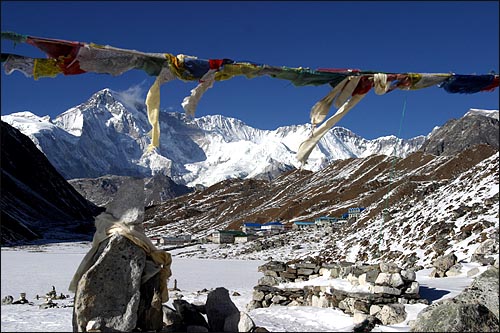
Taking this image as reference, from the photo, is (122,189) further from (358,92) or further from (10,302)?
(10,302)

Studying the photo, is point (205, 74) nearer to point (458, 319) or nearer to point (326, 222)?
point (458, 319)

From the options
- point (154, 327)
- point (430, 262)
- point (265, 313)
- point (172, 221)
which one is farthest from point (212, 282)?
point (172, 221)

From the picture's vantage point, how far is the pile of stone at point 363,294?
13.4 meters

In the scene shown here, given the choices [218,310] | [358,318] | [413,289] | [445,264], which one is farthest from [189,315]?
[445,264]

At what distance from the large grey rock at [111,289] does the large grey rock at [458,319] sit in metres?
5.80

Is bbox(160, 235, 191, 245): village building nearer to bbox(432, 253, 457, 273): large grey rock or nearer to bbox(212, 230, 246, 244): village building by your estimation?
bbox(212, 230, 246, 244): village building

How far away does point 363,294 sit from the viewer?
1459 cm

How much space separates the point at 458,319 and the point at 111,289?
21.9ft

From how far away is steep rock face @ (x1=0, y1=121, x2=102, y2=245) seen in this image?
11962cm

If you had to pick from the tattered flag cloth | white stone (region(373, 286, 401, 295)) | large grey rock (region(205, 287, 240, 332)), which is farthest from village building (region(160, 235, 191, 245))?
the tattered flag cloth

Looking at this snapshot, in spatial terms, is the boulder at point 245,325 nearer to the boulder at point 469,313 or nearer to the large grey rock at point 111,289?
the large grey rock at point 111,289

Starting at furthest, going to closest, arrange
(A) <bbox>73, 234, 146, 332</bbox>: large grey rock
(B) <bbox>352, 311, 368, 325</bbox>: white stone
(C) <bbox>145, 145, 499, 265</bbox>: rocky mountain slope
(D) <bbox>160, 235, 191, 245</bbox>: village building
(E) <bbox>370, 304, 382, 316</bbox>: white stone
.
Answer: (D) <bbox>160, 235, 191, 245</bbox>: village building < (C) <bbox>145, 145, 499, 265</bbox>: rocky mountain slope < (E) <bbox>370, 304, 382, 316</bbox>: white stone < (B) <bbox>352, 311, 368, 325</bbox>: white stone < (A) <bbox>73, 234, 146, 332</bbox>: large grey rock

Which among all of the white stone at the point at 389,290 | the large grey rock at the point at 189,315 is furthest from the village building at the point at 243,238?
the large grey rock at the point at 189,315

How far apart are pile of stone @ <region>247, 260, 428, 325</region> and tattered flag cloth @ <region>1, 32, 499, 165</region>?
19.7ft
